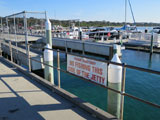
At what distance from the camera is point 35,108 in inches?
140

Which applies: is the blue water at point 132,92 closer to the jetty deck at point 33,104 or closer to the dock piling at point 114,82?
the dock piling at point 114,82

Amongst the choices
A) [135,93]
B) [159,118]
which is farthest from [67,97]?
[135,93]

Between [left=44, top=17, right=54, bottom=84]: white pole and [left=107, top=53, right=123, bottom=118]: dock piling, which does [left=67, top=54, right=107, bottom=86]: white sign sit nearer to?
[left=107, top=53, right=123, bottom=118]: dock piling

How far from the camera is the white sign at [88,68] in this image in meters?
3.34

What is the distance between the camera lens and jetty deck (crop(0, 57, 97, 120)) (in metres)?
3.24

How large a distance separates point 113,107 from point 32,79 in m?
3.22

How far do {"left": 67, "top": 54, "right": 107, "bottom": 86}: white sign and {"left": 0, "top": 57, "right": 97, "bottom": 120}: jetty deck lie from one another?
0.72 m

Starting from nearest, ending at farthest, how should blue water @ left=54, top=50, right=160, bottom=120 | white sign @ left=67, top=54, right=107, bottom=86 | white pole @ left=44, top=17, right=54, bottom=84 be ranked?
white sign @ left=67, top=54, right=107, bottom=86 → blue water @ left=54, top=50, right=160, bottom=120 → white pole @ left=44, top=17, right=54, bottom=84

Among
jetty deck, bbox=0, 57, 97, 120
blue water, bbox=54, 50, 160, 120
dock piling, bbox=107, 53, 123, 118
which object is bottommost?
blue water, bbox=54, 50, 160, 120

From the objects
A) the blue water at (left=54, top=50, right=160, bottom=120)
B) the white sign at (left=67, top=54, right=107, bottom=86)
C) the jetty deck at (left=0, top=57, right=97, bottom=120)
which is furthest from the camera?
the blue water at (left=54, top=50, right=160, bottom=120)

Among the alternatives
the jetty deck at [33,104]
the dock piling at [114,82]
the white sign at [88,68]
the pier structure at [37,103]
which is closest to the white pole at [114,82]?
the dock piling at [114,82]

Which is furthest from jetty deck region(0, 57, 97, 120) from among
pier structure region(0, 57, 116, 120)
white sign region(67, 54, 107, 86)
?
white sign region(67, 54, 107, 86)

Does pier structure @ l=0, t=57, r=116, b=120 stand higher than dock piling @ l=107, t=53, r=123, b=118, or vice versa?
dock piling @ l=107, t=53, r=123, b=118

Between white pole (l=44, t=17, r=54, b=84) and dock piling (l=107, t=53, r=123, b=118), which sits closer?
dock piling (l=107, t=53, r=123, b=118)
